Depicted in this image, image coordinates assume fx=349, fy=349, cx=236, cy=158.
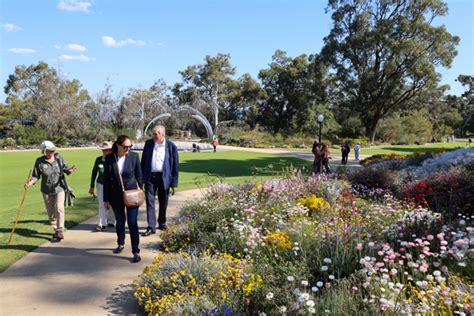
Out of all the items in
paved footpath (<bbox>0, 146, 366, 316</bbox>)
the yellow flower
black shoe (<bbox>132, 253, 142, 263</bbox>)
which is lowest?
paved footpath (<bbox>0, 146, 366, 316</bbox>)

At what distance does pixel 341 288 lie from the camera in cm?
297

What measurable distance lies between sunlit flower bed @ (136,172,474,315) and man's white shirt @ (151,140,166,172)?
1.15m

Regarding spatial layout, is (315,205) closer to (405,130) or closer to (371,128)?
(371,128)

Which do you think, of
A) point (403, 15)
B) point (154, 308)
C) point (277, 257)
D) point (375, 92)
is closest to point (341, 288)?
point (277, 257)

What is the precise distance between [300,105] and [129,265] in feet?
154

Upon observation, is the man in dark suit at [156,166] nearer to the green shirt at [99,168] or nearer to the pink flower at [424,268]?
the green shirt at [99,168]

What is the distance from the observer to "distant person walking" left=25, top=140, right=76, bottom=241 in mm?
5594

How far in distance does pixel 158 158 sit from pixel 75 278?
2.31 m

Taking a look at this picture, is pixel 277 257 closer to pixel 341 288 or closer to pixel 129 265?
pixel 341 288

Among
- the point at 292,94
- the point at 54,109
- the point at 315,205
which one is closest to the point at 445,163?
the point at 315,205

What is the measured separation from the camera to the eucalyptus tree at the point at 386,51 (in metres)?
37.2

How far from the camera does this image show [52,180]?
5.62 metres

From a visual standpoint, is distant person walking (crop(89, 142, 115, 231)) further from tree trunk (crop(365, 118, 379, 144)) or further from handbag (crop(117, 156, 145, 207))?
tree trunk (crop(365, 118, 379, 144))

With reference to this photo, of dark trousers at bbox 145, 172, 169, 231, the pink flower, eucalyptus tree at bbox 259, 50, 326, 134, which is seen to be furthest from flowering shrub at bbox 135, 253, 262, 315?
eucalyptus tree at bbox 259, 50, 326, 134
